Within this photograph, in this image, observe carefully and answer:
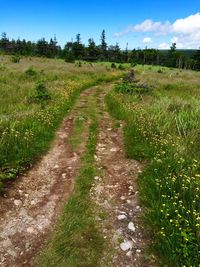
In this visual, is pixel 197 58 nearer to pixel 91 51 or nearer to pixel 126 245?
pixel 91 51

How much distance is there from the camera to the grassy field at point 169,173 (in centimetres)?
465

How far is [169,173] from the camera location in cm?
651

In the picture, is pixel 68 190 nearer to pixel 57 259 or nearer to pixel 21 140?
pixel 57 259

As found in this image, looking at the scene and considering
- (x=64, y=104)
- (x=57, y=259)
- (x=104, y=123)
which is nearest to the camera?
(x=57, y=259)

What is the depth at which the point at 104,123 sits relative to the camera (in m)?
12.6

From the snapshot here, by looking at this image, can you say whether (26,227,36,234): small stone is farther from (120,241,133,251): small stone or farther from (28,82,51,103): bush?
(28,82,51,103): bush

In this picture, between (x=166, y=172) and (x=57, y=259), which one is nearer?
(x=57, y=259)

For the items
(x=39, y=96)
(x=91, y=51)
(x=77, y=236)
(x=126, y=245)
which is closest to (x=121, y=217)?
(x=126, y=245)

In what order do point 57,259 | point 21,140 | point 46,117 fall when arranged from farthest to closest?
point 46,117
point 21,140
point 57,259

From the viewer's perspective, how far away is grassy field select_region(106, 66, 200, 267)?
183 inches

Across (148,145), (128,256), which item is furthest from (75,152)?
(128,256)

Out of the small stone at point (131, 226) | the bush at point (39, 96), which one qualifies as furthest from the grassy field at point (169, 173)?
the bush at point (39, 96)

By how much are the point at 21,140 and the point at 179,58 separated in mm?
95383

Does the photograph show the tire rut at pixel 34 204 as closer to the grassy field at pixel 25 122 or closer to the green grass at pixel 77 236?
the green grass at pixel 77 236
